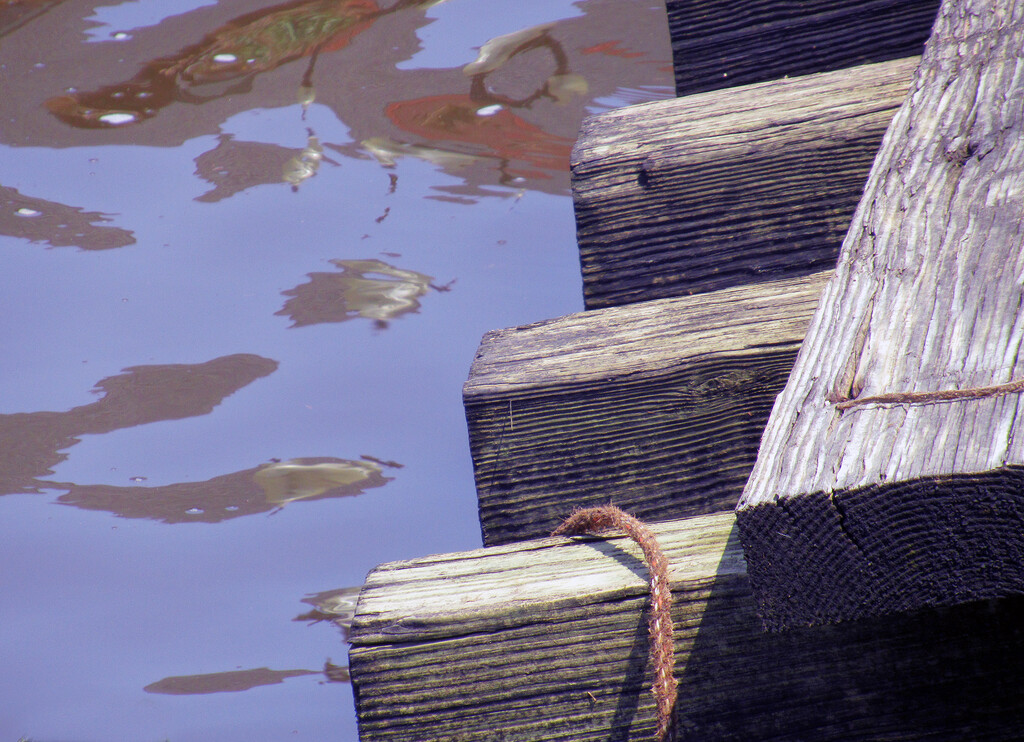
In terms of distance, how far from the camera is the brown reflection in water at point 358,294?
14.0ft

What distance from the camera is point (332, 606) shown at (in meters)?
5.95

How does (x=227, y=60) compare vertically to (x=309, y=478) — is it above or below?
above

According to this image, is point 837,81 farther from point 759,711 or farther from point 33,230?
point 33,230

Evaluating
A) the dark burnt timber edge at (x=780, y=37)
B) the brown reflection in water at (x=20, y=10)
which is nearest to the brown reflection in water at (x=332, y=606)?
the brown reflection in water at (x=20, y=10)

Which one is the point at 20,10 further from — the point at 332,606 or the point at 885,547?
the point at 332,606

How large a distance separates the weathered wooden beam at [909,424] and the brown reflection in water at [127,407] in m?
3.95

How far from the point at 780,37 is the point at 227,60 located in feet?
7.15

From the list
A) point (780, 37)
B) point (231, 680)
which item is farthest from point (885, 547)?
point (231, 680)

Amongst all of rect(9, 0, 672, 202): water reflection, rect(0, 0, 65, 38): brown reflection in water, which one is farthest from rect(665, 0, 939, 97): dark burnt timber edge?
rect(0, 0, 65, 38): brown reflection in water

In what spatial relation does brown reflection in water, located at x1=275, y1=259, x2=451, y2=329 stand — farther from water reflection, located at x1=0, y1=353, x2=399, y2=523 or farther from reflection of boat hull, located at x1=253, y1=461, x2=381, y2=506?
reflection of boat hull, located at x1=253, y1=461, x2=381, y2=506

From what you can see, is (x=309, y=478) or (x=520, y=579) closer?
(x=520, y=579)

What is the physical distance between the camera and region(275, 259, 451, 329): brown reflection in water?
4.27 m

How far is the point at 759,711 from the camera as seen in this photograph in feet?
2.86

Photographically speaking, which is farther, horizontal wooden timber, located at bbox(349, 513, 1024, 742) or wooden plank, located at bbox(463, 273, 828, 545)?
wooden plank, located at bbox(463, 273, 828, 545)
